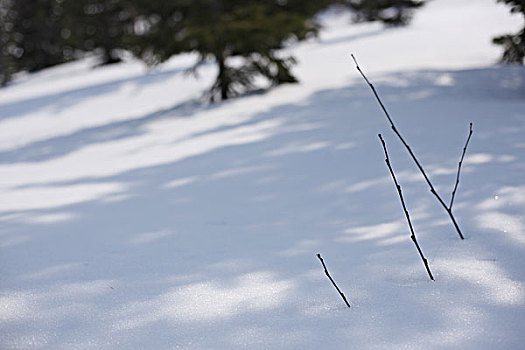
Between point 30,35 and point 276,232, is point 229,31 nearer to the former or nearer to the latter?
point 276,232

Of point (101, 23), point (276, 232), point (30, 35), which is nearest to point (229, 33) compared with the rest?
point (276, 232)

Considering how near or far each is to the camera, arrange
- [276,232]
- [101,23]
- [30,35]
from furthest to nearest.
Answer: [30,35] → [101,23] → [276,232]

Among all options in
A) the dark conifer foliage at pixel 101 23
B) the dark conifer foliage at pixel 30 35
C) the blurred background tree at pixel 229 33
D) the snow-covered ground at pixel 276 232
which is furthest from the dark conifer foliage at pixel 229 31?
the dark conifer foliage at pixel 30 35

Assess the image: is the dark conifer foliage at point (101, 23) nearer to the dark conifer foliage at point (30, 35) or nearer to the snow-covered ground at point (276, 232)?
the dark conifer foliage at point (30, 35)

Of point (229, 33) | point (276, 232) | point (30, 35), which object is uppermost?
point (30, 35)

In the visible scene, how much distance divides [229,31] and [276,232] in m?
5.48

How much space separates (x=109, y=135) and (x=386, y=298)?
587 cm

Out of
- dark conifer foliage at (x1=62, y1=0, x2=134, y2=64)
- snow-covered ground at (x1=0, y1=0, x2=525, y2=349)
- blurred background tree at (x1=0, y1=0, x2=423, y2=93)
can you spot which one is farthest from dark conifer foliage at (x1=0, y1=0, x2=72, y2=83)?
snow-covered ground at (x1=0, y1=0, x2=525, y2=349)

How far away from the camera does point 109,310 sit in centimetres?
172

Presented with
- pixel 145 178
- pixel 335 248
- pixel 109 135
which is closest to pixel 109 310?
pixel 335 248

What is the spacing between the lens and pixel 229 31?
7066mm

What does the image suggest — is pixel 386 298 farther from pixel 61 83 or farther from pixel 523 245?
pixel 61 83

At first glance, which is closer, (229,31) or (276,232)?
(276,232)

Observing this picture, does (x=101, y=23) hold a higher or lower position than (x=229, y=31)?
higher
